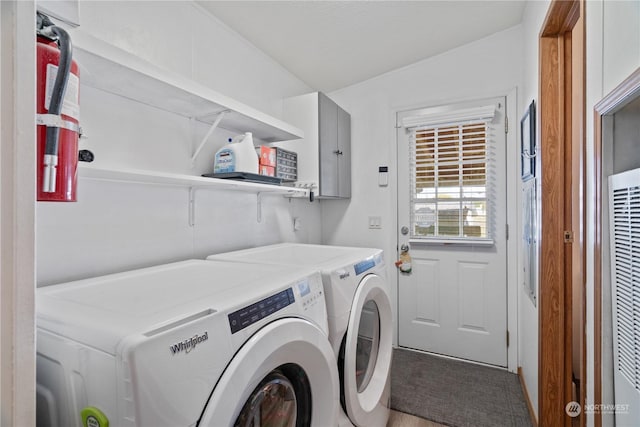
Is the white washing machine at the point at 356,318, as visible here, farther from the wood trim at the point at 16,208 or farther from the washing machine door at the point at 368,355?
the wood trim at the point at 16,208

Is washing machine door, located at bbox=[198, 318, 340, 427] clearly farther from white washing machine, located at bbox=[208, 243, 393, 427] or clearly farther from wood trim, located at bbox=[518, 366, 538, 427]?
wood trim, located at bbox=[518, 366, 538, 427]

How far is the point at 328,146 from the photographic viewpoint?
2455 mm

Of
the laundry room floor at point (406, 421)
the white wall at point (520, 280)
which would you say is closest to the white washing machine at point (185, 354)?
the laundry room floor at point (406, 421)

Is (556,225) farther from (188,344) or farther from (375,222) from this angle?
(188,344)

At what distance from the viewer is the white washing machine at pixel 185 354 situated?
584 millimetres

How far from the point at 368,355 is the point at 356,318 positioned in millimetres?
459

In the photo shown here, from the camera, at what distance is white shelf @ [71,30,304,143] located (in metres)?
0.98

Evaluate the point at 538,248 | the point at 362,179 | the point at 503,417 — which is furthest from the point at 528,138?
the point at 503,417

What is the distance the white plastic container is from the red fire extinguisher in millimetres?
888

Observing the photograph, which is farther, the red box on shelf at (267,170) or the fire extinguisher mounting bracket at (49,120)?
the red box on shelf at (267,170)

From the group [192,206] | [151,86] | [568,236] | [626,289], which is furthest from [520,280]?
[151,86]

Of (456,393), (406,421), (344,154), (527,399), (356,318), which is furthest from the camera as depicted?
(344,154)

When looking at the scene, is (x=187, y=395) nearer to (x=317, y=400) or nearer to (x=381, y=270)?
(x=317, y=400)
